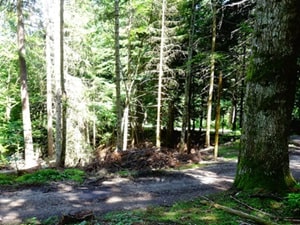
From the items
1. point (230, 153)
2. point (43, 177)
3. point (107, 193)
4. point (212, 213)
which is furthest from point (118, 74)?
point (212, 213)

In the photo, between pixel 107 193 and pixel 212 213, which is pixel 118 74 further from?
pixel 212 213

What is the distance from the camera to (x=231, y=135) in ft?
70.7

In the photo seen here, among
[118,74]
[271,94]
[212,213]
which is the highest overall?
[118,74]

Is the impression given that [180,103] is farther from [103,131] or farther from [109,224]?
[109,224]

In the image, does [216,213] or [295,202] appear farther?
[216,213]

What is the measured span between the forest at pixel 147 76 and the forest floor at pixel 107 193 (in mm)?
1552

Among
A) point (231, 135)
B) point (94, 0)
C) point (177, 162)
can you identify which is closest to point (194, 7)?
point (94, 0)

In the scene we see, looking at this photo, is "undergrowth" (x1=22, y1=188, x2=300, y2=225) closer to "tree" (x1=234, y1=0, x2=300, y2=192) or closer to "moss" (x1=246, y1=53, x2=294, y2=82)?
"tree" (x1=234, y1=0, x2=300, y2=192)

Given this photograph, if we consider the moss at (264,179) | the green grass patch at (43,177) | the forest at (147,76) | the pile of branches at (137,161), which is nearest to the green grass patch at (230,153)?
the forest at (147,76)

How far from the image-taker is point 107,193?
21.9 ft

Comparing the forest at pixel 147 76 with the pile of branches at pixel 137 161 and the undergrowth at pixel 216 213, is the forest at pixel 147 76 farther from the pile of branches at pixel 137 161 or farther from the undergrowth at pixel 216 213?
the undergrowth at pixel 216 213

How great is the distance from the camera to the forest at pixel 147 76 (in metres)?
5.11

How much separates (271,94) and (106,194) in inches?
155

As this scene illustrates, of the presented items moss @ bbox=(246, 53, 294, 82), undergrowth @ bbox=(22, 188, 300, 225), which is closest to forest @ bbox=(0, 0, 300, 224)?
moss @ bbox=(246, 53, 294, 82)
